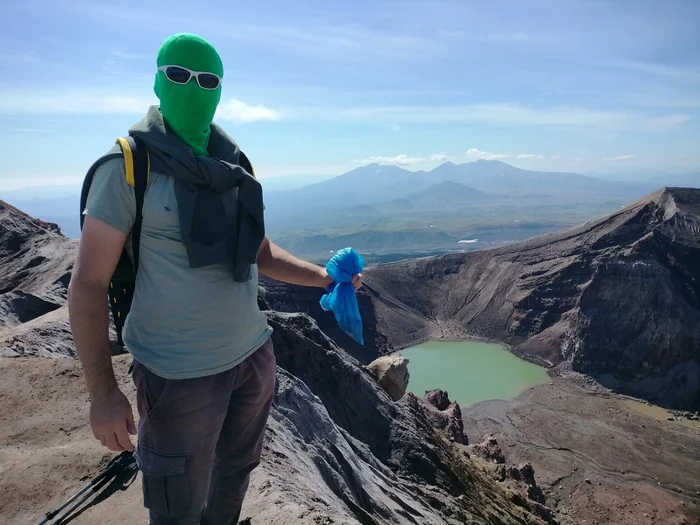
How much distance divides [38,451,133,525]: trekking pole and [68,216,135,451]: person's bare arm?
230 cm

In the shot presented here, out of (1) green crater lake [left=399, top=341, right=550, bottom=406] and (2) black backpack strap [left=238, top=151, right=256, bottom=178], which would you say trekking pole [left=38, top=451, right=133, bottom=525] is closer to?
(2) black backpack strap [left=238, top=151, right=256, bottom=178]

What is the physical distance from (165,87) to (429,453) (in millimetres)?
8483

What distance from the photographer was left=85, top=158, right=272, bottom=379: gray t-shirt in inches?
72.6

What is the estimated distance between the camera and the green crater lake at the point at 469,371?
23641 millimetres

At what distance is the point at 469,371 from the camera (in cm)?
2609

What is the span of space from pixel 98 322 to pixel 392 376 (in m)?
10.2

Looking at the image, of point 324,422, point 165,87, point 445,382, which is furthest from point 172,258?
point 445,382

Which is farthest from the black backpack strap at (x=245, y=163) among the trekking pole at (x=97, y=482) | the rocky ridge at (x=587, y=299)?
the rocky ridge at (x=587, y=299)

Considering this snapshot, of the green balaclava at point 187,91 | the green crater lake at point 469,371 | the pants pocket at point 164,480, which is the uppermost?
the green balaclava at point 187,91

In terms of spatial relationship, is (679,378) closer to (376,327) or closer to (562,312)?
(562,312)

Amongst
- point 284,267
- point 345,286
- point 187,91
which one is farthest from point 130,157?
point 345,286

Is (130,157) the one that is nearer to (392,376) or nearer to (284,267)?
Result: (284,267)

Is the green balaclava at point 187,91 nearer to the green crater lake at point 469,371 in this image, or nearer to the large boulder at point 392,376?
the large boulder at point 392,376

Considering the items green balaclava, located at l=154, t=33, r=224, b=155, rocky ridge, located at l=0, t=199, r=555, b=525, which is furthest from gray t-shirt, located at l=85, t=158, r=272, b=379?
rocky ridge, located at l=0, t=199, r=555, b=525
